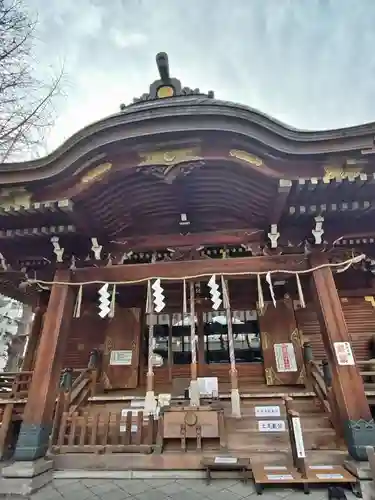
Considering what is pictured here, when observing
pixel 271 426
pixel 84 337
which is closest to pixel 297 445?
pixel 271 426

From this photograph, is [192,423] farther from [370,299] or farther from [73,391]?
[370,299]

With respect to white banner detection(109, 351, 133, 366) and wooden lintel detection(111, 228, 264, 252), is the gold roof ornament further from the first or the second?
white banner detection(109, 351, 133, 366)

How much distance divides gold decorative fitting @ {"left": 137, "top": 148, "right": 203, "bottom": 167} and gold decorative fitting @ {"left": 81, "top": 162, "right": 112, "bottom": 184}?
1.97ft

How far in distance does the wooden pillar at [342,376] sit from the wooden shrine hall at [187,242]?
18 mm

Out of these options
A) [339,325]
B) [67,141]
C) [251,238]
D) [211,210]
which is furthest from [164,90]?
[339,325]

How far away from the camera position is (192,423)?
18.6ft

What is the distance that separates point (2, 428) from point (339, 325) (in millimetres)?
7323

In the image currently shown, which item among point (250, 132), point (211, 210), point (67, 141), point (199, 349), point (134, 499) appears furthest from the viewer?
point (199, 349)

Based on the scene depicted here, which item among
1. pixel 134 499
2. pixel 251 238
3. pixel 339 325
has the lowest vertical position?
pixel 134 499

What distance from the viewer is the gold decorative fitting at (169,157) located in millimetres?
5500

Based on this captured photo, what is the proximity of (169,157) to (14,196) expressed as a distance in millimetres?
3186

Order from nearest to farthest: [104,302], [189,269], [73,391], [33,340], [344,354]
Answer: [344,354]
[104,302]
[189,269]
[73,391]
[33,340]

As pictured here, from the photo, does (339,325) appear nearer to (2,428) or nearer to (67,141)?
(67,141)

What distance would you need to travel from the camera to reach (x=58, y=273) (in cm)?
663
